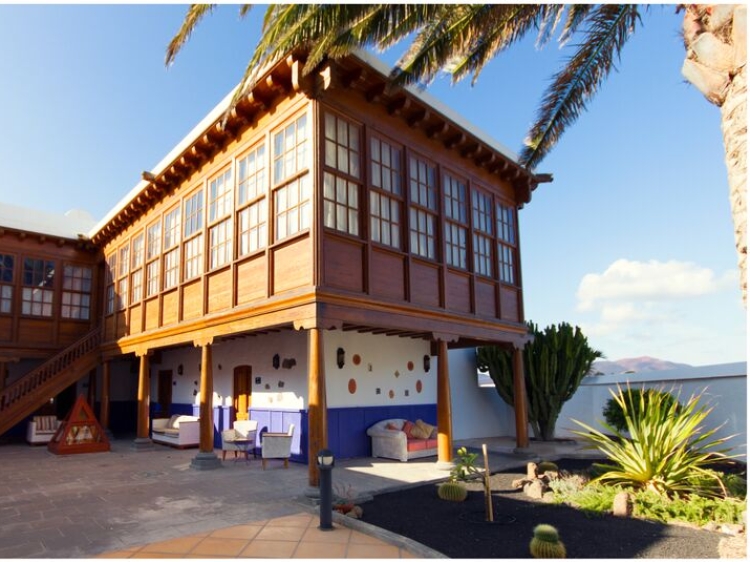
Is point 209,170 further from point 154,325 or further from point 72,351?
point 72,351

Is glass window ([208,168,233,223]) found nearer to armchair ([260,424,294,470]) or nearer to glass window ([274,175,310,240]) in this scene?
glass window ([274,175,310,240])

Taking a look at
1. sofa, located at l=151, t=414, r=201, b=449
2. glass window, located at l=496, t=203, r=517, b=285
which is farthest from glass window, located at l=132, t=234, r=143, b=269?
glass window, located at l=496, t=203, r=517, b=285

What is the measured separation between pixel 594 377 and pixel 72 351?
48.9ft

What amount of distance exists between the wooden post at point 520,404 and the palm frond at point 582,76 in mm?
5471

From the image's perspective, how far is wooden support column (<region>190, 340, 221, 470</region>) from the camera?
33.8 feet

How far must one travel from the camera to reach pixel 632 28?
6273 mm

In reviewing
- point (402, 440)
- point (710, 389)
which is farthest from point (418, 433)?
point (710, 389)

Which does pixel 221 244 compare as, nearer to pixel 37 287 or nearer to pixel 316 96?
pixel 316 96

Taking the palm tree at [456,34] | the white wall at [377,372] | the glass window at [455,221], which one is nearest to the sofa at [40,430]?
the white wall at [377,372]

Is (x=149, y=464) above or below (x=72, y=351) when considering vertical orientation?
below

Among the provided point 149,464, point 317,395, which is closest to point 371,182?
point 317,395

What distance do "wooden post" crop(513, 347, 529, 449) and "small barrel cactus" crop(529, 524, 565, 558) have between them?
23.1 ft

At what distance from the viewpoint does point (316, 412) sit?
778cm

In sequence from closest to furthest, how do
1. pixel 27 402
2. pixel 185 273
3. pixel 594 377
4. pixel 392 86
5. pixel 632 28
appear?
pixel 632 28, pixel 392 86, pixel 185 273, pixel 27 402, pixel 594 377
